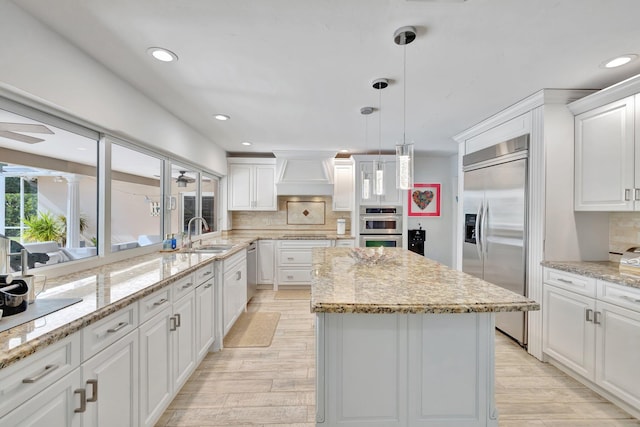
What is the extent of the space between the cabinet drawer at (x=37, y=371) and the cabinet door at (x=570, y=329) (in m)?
3.07

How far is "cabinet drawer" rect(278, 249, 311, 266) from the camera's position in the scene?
475 centimetres

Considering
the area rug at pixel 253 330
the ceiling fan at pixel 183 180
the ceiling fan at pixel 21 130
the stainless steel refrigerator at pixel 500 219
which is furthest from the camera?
the ceiling fan at pixel 183 180

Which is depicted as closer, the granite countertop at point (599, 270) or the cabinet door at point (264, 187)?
the granite countertop at point (599, 270)

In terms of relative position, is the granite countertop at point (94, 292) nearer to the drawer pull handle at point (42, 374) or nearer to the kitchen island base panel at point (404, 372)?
the drawer pull handle at point (42, 374)

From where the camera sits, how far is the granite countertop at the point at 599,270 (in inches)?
71.3

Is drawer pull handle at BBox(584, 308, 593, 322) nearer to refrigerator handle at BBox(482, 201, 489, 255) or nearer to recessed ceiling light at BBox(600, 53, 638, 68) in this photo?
refrigerator handle at BBox(482, 201, 489, 255)

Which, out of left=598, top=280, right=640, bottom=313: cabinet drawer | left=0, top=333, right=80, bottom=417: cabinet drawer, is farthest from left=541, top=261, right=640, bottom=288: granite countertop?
left=0, top=333, right=80, bottom=417: cabinet drawer

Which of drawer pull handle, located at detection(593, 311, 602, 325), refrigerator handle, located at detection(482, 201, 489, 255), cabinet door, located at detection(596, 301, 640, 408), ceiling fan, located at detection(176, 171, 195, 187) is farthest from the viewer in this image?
ceiling fan, located at detection(176, 171, 195, 187)

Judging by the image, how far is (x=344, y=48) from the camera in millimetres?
1762

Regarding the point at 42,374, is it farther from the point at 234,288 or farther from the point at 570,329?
the point at 570,329

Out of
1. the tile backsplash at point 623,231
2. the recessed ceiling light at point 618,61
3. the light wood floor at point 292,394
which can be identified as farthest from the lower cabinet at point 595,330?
the recessed ceiling light at point 618,61

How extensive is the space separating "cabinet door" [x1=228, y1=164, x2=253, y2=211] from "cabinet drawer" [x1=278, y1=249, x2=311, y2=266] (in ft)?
3.43

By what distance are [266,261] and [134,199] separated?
2.49 metres

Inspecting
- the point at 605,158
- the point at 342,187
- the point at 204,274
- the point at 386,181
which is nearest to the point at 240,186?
the point at 342,187
